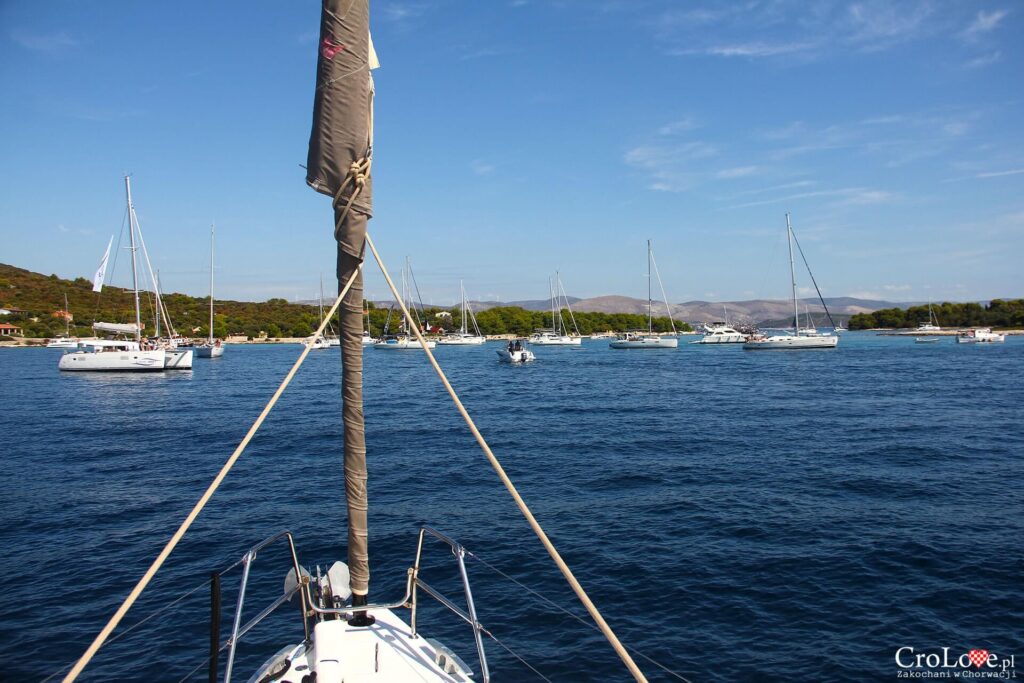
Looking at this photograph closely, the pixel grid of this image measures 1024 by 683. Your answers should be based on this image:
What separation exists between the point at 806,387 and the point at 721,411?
16462mm

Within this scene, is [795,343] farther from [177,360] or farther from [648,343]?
[177,360]

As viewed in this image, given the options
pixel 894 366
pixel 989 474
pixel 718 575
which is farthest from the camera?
pixel 894 366

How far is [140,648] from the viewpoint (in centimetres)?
1059

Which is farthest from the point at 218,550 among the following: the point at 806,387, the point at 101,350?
the point at 101,350

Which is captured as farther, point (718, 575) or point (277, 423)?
point (277, 423)

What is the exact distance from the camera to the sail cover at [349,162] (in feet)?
18.6

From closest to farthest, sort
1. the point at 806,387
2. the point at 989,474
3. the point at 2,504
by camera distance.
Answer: the point at 2,504 < the point at 989,474 < the point at 806,387

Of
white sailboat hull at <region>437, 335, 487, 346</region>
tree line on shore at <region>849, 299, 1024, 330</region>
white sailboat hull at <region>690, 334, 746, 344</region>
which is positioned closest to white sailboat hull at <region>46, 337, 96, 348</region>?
white sailboat hull at <region>437, 335, 487, 346</region>

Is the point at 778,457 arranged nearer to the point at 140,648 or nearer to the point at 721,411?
the point at 721,411

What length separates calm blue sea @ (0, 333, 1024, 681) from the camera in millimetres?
10586

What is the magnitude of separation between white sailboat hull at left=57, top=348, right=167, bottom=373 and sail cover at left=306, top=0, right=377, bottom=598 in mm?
70284

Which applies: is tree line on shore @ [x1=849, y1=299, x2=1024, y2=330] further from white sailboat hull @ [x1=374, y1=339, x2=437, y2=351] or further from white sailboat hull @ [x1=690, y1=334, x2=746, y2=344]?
white sailboat hull @ [x1=374, y1=339, x2=437, y2=351]

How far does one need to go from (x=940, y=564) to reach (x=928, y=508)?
4481 millimetres

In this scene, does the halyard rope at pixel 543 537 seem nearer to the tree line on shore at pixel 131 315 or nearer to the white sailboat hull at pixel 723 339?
the tree line on shore at pixel 131 315
